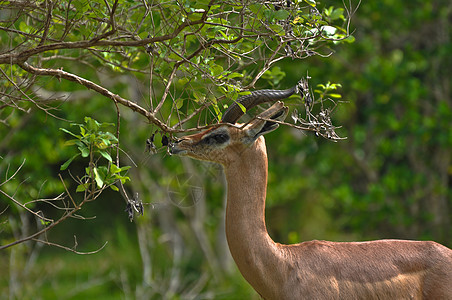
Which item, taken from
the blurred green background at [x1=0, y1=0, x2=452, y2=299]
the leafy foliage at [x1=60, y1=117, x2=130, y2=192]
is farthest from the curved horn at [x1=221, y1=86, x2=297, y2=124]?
the blurred green background at [x1=0, y1=0, x2=452, y2=299]

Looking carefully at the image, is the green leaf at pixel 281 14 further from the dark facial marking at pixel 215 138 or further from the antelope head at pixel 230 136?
the dark facial marking at pixel 215 138

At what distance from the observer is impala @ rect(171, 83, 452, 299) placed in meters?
3.65

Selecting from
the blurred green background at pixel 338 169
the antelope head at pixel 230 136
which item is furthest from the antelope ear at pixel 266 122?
the blurred green background at pixel 338 169

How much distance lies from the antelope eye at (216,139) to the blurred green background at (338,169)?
14.5 ft

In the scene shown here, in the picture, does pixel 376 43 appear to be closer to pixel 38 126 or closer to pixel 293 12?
pixel 38 126

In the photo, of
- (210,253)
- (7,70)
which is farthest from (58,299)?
(7,70)

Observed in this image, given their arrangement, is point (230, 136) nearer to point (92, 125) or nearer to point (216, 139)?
point (216, 139)

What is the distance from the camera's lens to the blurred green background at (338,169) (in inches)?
372

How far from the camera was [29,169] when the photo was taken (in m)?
7.76

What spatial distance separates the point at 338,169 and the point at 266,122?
7666 mm

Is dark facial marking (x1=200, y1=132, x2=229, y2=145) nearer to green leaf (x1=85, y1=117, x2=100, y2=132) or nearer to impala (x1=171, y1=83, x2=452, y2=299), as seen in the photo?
impala (x1=171, y1=83, x2=452, y2=299)

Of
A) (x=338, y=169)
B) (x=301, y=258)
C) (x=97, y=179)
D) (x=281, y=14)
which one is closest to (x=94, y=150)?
(x=97, y=179)

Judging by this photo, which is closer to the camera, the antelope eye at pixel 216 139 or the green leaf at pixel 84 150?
the green leaf at pixel 84 150

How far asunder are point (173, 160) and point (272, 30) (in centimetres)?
733
